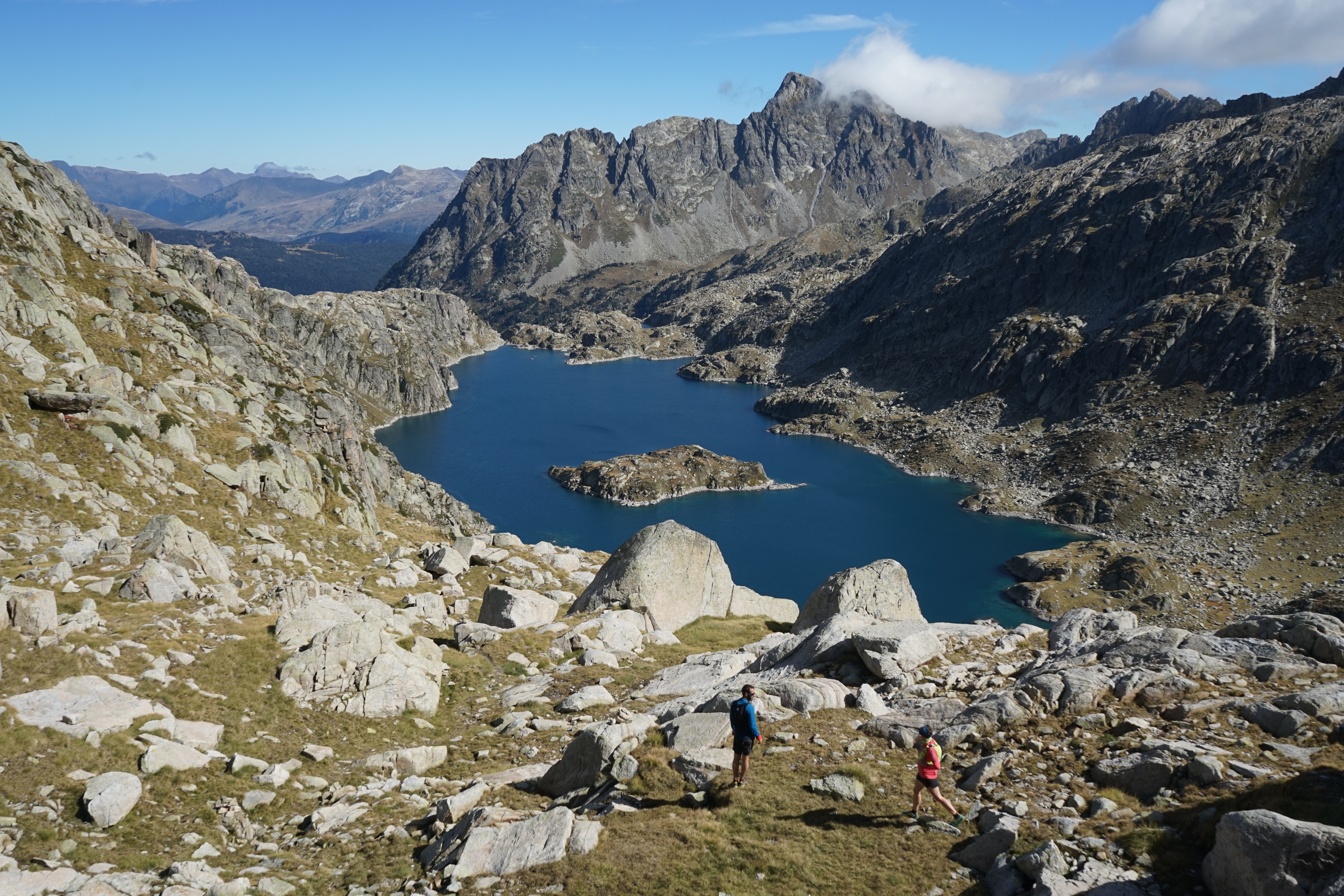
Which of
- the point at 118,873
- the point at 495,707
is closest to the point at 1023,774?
the point at 495,707

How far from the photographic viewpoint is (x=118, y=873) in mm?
16172

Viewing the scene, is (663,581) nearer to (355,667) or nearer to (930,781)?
(355,667)

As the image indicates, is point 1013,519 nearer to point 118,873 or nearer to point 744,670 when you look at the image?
point 744,670

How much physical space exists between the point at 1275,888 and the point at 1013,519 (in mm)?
174863

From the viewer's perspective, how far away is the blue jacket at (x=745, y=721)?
20.2m

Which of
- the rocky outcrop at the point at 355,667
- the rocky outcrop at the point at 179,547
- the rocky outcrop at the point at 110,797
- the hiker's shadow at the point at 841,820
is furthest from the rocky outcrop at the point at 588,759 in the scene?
the rocky outcrop at the point at 179,547

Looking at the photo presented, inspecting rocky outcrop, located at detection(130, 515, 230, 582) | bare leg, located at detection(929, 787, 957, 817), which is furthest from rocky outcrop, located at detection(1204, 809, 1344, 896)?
rocky outcrop, located at detection(130, 515, 230, 582)

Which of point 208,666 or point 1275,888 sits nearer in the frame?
point 1275,888

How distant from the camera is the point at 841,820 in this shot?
18.9 m

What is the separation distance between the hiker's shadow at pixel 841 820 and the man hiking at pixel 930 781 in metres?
0.57

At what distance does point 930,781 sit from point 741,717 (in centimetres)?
508

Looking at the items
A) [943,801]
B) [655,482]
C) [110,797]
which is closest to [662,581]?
[943,801]

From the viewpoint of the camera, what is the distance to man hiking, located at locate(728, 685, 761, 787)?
2025 cm

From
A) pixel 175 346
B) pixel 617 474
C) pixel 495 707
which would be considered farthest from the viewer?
pixel 617 474
